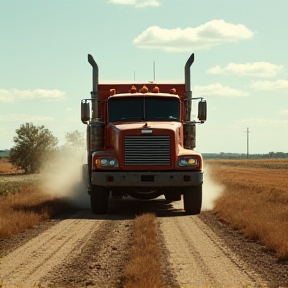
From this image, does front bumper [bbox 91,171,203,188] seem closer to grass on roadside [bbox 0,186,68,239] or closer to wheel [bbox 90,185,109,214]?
wheel [bbox 90,185,109,214]

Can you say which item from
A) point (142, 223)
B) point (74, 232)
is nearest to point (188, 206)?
point (142, 223)

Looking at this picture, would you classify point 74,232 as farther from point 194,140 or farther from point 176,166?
point 194,140

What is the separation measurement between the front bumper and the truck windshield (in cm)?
184

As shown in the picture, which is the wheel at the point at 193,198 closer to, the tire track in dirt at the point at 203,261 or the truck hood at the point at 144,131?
the truck hood at the point at 144,131

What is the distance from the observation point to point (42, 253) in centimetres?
1005

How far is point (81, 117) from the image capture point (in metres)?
16.4

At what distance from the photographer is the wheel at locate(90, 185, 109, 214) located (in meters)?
16.3

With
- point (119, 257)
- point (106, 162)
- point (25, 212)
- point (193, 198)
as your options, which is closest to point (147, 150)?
point (106, 162)

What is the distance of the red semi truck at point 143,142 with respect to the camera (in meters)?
15.5

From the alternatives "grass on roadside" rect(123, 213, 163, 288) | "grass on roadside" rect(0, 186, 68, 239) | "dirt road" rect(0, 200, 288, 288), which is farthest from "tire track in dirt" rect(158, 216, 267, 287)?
"grass on roadside" rect(0, 186, 68, 239)

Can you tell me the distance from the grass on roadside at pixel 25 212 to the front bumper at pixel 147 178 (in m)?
2.09

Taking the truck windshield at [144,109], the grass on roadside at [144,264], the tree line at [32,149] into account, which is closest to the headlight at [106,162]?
the truck windshield at [144,109]

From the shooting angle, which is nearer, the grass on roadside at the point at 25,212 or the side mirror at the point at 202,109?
the grass on roadside at the point at 25,212

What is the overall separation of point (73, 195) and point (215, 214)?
7.50 m
